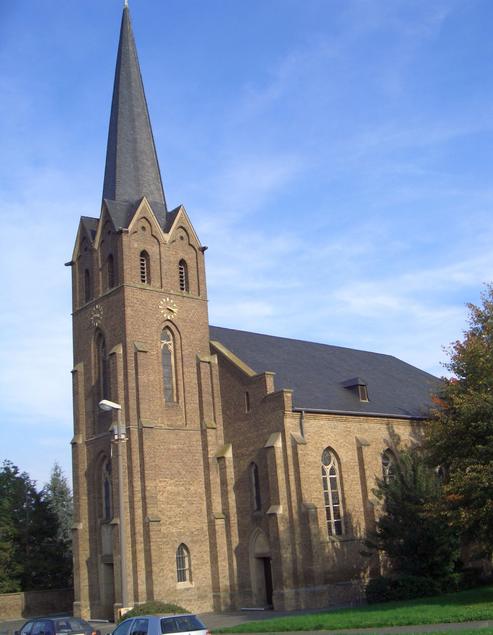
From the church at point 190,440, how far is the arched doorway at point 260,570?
0.21 feet

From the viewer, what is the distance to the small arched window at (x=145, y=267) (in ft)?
121

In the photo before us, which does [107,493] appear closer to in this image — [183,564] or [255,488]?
[183,564]

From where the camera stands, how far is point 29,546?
157ft

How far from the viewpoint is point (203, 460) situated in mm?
35562

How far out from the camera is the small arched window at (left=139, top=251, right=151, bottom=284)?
121 feet

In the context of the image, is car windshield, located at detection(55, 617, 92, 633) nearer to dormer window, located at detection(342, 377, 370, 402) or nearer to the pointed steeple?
dormer window, located at detection(342, 377, 370, 402)

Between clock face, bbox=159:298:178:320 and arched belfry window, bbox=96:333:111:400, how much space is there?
11.1 ft

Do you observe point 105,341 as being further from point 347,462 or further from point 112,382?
point 347,462

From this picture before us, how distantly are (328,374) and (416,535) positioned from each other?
42.0 ft

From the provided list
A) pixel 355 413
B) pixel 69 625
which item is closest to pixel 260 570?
pixel 355 413

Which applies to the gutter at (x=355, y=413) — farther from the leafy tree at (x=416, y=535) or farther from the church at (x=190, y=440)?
the leafy tree at (x=416, y=535)

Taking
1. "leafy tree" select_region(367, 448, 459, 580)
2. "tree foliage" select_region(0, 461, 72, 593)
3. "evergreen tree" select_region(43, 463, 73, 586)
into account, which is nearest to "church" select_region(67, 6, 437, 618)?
"leafy tree" select_region(367, 448, 459, 580)

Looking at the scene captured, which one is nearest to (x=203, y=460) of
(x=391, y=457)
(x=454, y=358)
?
(x=391, y=457)

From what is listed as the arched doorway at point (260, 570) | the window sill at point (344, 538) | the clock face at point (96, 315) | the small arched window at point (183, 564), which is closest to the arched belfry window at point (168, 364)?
the clock face at point (96, 315)
